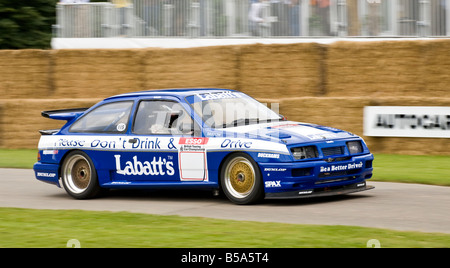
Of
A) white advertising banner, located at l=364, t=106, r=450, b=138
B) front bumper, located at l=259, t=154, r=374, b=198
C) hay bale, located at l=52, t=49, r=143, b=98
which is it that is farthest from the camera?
hay bale, located at l=52, t=49, r=143, b=98

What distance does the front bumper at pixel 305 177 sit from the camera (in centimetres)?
897

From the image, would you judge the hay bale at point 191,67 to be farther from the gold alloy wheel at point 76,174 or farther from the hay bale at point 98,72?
the gold alloy wheel at point 76,174

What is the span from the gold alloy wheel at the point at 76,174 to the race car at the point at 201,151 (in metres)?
0.01

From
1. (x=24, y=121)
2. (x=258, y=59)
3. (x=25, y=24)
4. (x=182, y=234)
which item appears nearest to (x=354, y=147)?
(x=182, y=234)

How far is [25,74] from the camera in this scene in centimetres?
1967

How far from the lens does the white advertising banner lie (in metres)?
14.1

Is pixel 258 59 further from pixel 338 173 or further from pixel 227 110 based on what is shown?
pixel 338 173

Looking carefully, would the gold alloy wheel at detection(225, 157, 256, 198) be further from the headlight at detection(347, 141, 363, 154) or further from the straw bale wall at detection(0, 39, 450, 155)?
the straw bale wall at detection(0, 39, 450, 155)

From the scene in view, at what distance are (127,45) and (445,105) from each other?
431 inches

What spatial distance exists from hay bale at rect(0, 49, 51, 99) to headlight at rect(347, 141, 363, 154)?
37.7 feet

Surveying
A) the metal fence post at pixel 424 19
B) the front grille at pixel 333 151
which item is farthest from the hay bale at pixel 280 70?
the front grille at pixel 333 151

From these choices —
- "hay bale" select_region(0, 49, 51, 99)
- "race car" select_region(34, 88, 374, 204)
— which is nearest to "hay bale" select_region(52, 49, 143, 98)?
"hay bale" select_region(0, 49, 51, 99)
